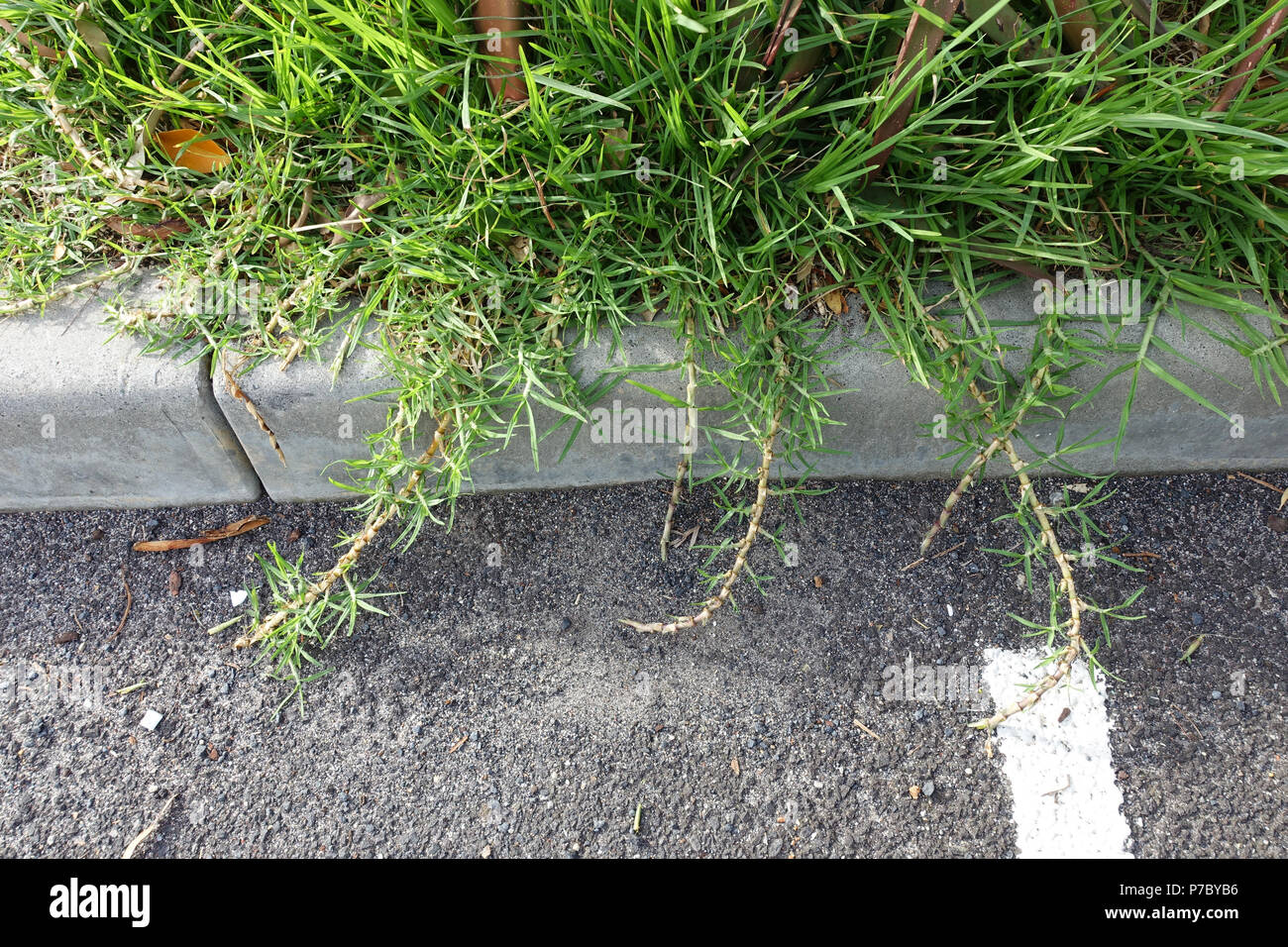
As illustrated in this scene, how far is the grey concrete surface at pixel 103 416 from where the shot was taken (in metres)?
2.01

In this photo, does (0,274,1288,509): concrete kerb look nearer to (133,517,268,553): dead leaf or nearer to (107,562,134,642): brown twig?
(133,517,268,553): dead leaf

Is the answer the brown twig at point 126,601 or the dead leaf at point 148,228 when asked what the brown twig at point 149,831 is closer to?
the brown twig at point 126,601

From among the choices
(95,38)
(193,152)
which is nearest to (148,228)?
(193,152)

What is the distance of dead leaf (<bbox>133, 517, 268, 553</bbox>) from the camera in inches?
88.1

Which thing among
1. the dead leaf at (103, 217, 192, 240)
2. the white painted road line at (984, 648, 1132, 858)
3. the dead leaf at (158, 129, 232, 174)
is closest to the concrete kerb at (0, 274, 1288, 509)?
the dead leaf at (103, 217, 192, 240)

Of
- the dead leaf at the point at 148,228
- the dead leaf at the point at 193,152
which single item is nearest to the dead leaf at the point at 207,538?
the dead leaf at the point at 148,228

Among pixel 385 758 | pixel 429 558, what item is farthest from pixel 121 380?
pixel 385 758

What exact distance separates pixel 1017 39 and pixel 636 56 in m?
0.78

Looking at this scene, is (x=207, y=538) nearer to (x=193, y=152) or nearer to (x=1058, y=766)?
(x=193, y=152)

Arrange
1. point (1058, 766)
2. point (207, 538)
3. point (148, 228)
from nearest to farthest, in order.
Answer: point (1058, 766)
point (148, 228)
point (207, 538)

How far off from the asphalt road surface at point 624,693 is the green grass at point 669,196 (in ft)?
0.65

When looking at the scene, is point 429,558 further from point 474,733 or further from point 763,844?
point 763,844

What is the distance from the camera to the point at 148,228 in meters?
2.11

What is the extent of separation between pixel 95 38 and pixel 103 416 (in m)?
0.96
